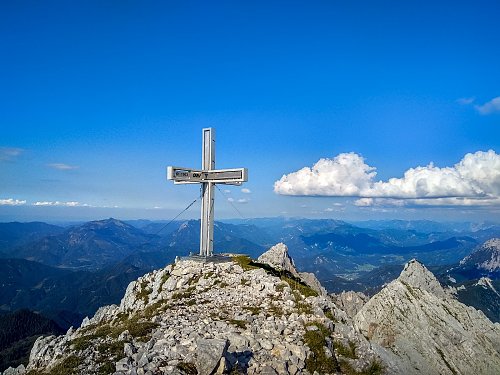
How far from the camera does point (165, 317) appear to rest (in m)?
23.8

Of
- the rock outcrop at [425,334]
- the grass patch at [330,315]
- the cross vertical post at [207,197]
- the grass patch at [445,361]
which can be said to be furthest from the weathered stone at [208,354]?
the grass patch at [445,361]

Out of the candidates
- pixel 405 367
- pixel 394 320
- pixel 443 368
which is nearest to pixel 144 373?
pixel 405 367

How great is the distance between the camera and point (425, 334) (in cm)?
3800

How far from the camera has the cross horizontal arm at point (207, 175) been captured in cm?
3678

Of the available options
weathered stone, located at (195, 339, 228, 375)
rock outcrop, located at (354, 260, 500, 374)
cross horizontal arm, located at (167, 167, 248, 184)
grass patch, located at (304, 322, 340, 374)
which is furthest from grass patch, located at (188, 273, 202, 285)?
weathered stone, located at (195, 339, 228, 375)

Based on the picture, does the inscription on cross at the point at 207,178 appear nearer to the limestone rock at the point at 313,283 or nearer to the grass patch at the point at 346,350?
the grass patch at the point at 346,350

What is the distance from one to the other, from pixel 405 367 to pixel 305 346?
8.19 metres

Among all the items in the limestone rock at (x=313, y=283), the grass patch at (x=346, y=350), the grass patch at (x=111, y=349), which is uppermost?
the grass patch at (x=111, y=349)

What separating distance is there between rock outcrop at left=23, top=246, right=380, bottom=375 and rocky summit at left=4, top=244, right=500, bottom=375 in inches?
2.1

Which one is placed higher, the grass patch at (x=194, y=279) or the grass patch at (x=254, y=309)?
the grass patch at (x=194, y=279)

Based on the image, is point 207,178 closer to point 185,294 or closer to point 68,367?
point 185,294

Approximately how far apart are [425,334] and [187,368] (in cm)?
3068

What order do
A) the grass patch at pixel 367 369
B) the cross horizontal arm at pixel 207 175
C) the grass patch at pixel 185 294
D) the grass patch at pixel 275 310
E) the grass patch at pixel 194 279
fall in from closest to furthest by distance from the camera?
the grass patch at pixel 367 369 < the grass patch at pixel 275 310 < the grass patch at pixel 185 294 < the grass patch at pixel 194 279 < the cross horizontal arm at pixel 207 175

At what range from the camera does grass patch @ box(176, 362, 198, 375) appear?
1571cm
